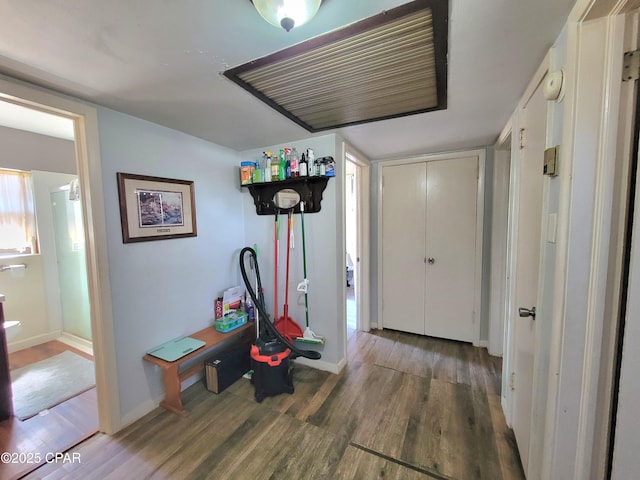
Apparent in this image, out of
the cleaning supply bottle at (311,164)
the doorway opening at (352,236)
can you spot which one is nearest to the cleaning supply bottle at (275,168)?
the cleaning supply bottle at (311,164)

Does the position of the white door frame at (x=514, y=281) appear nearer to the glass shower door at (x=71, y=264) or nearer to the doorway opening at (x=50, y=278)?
the doorway opening at (x=50, y=278)

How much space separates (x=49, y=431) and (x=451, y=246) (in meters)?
3.61

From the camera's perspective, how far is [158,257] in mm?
1945

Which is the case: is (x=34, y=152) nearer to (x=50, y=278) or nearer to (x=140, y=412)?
(x=50, y=278)

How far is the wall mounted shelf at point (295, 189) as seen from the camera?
223 cm

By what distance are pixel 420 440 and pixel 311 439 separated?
68 cm

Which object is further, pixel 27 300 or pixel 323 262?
pixel 27 300

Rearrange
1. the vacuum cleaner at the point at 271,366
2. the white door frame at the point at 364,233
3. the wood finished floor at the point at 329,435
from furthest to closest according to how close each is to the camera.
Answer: the white door frame at the point at 364,233
the vacuum cleaner at the point at 271,366
the wood finished floor at the point at 329,435

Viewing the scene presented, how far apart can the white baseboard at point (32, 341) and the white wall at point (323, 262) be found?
275 centimetres

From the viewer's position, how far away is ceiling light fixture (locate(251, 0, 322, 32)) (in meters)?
0.80

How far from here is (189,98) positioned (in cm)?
151

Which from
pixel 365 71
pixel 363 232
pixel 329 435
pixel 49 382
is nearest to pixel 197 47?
pixel 365 71

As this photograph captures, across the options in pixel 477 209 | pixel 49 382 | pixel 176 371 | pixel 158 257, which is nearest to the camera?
pixel 176 371

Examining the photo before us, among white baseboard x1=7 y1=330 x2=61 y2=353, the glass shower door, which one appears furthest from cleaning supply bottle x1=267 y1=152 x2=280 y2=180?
white baseboard x1=7 y1=330 x2=61 y2=353
